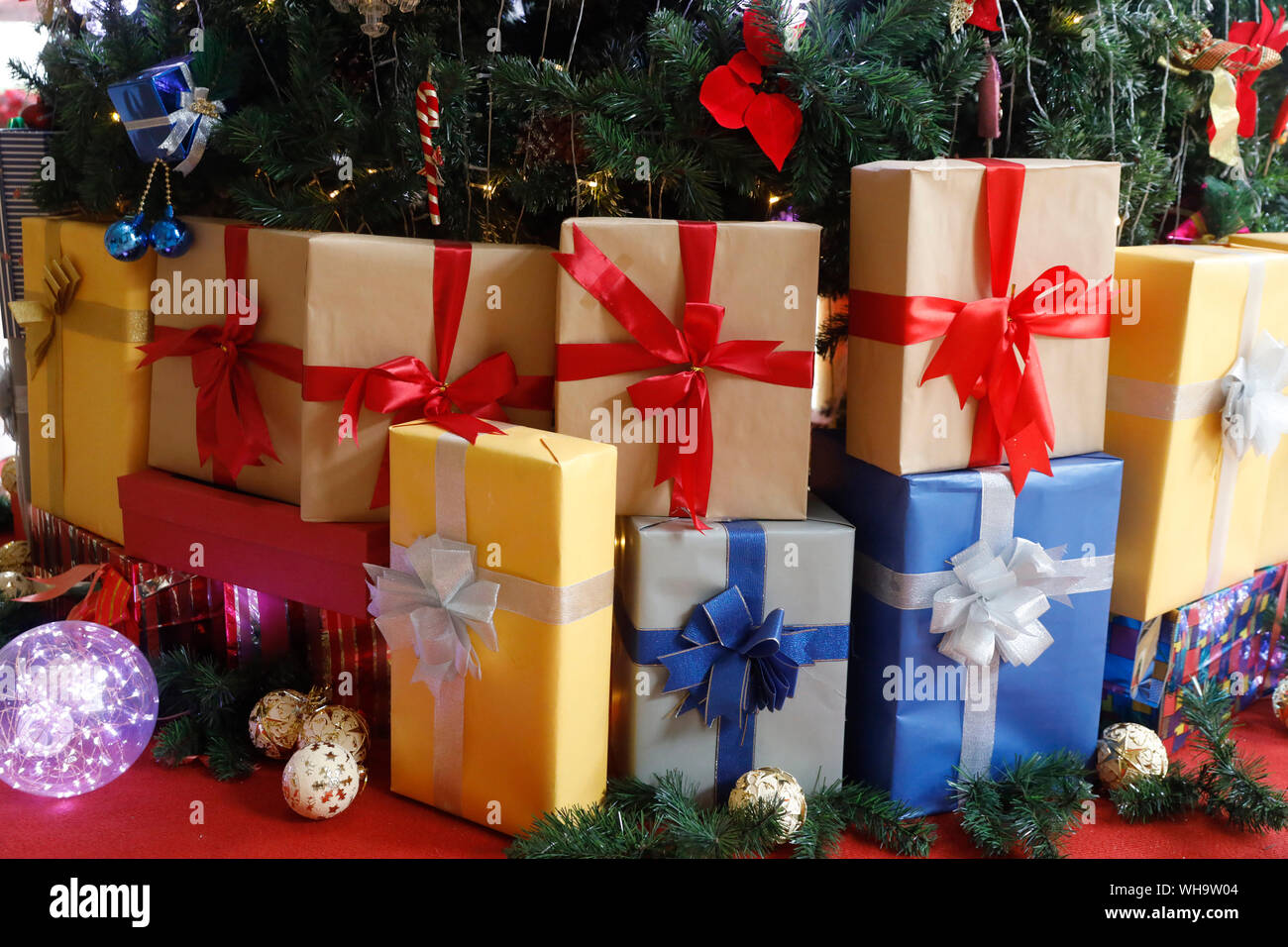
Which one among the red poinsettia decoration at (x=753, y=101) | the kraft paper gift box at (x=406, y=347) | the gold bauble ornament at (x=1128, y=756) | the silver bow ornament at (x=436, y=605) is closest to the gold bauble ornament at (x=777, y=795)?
the silver bow ornament at (x=436, y=605)

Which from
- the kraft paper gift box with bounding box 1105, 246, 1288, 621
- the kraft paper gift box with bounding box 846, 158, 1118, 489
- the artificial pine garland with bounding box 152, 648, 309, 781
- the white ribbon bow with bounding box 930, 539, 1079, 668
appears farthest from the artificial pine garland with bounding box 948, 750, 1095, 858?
the artificial pine garland with bounding box 152, 648, 309, 781

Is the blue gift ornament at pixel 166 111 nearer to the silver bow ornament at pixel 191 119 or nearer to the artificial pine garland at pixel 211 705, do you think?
the silver bow ornament at pixel 191 119

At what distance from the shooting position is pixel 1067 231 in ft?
5.55

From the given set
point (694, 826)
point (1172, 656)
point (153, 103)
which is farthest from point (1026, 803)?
point (153, 103)

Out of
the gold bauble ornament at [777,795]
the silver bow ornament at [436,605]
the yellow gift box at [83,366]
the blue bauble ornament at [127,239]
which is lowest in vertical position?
the gold bauble ornament at [777,795]

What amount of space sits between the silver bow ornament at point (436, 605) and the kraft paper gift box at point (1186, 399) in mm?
1087

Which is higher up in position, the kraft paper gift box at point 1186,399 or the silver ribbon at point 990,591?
the kraft paper gift box at point 1186,399

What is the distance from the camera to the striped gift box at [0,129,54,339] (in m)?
2.24

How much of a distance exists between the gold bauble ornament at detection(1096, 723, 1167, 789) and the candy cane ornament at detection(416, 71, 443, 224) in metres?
1.38

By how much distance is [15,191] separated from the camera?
7.45ft

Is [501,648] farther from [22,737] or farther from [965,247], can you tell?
[965,247]

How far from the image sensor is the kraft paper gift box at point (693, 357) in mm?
1617
